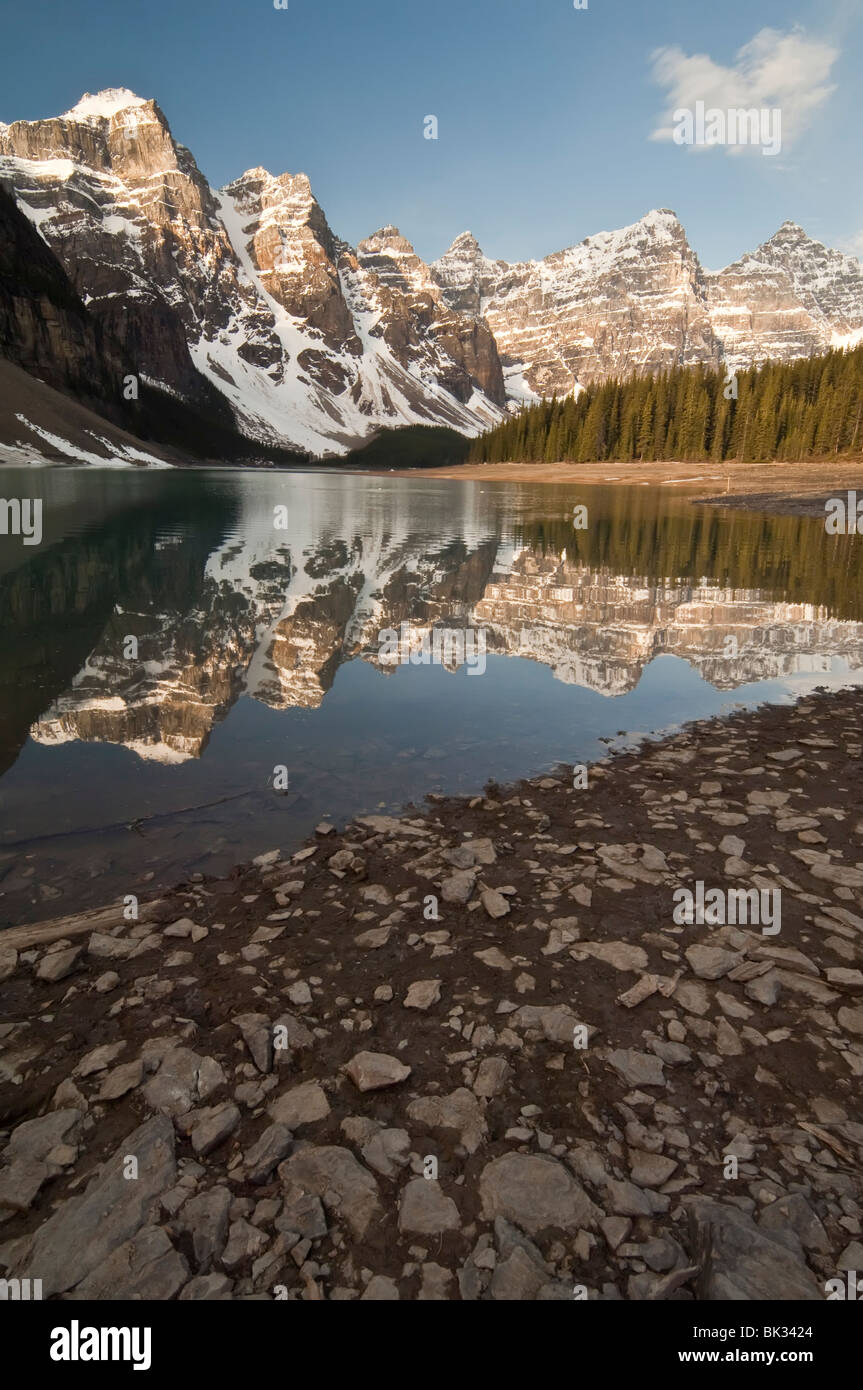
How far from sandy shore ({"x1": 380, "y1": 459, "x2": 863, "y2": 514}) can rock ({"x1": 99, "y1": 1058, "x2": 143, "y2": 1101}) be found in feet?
222

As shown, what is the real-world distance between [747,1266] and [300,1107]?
2574 mm

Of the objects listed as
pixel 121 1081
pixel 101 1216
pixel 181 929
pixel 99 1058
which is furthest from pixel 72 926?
pixel 101 1216

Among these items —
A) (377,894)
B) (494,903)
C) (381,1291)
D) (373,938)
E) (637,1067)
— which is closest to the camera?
(381,1291)

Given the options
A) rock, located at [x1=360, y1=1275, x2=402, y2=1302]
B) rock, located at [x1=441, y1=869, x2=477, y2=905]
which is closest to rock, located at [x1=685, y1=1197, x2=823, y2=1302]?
rock, located at [x1=360, y1=1275, x2=402, y2=1302]

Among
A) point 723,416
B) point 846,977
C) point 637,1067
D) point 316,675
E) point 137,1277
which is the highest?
point 723,416

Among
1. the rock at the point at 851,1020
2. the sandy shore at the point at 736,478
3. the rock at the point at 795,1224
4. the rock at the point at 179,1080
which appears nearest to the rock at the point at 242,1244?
the rock at the point at 179,1080

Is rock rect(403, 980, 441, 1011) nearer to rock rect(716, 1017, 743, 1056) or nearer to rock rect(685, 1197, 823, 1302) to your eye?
rock rect(716, 1017, 743, 1056)

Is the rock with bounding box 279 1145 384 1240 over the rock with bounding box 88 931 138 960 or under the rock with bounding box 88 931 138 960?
under

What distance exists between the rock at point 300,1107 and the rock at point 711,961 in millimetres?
3135

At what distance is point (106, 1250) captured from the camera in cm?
344

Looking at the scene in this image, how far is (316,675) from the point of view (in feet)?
46.9

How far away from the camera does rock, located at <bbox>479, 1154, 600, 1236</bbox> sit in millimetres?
3596

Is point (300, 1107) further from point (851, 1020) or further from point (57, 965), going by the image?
point (851, 1020)
